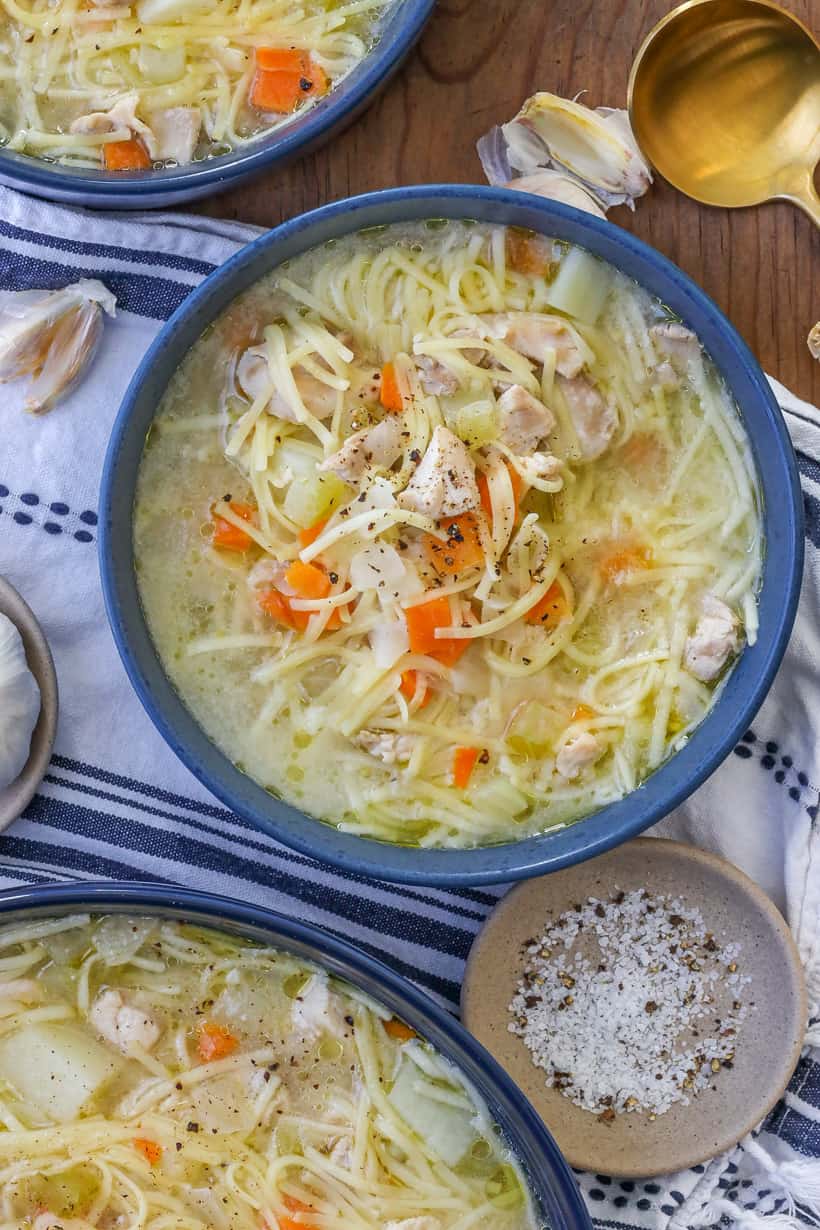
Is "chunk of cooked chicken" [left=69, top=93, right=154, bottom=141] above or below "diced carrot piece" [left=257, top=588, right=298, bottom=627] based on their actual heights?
above

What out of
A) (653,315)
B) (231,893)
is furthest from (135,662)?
(653,315)

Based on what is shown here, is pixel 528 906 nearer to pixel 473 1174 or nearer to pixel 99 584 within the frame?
pixel 473 1174

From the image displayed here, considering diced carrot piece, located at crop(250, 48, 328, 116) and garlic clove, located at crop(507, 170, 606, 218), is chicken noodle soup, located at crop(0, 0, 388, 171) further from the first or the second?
garlic clove, located at crop(507, 170, 606, 218)

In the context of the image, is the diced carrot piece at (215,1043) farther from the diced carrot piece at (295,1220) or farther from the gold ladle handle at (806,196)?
the gold ladle handle at (806,196)

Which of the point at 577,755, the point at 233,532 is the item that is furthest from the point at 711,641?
the point at 233,532

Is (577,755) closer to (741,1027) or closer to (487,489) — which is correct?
(487,489)

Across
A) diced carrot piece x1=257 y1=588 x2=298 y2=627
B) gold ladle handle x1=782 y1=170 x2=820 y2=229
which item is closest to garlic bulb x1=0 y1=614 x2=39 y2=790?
diced carrot piece x1=257 y1=588 x2=298 y2=627
